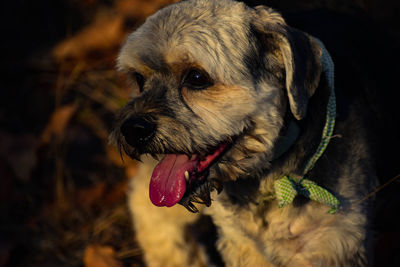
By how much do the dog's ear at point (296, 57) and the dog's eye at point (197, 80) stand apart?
428 millimetres

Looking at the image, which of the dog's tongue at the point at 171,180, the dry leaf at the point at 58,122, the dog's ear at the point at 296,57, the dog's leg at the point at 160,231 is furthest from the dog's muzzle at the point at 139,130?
the dry leaf at the point at 58,122

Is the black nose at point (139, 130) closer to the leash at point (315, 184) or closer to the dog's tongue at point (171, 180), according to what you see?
the dog's tongue at point (171, 180)

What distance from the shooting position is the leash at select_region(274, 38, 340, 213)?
305 centimetres

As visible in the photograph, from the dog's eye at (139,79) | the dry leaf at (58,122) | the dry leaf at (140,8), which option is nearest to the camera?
the dog's eye at (139,79)

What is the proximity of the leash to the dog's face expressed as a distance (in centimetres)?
18

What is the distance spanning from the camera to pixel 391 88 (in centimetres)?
399

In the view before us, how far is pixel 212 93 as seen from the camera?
3016 mm

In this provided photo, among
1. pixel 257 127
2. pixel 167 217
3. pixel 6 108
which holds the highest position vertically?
pixel 257 127

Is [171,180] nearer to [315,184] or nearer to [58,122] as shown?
[315,184]

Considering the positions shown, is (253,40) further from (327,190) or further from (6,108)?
(6,108)

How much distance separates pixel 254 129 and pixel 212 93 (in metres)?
0.34

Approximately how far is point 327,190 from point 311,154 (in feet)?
0.78

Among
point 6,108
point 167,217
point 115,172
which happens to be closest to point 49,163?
point 115,172

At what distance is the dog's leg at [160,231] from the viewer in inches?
175
